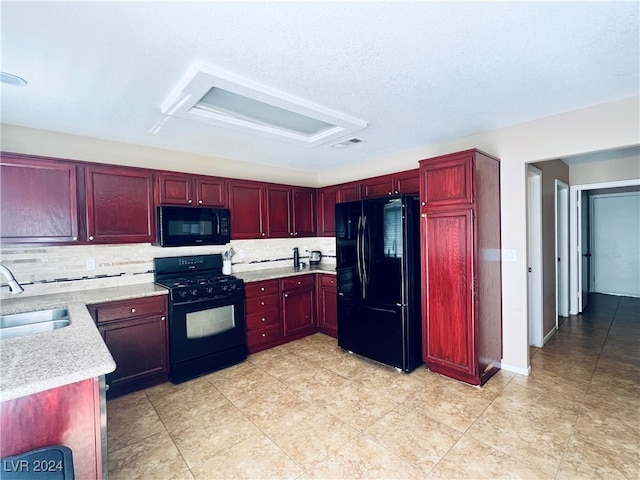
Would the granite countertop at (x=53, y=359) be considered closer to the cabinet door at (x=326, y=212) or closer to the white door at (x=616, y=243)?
the cabinet door at (x=326, y=212)

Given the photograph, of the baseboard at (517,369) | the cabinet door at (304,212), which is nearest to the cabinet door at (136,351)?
the cabinet door at (304,212)

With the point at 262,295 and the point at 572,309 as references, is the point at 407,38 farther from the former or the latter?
the point at 572,309

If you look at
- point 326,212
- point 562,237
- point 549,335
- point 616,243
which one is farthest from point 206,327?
point 616,243

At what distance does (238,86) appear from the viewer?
80.3 inches

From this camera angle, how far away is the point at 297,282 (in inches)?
161

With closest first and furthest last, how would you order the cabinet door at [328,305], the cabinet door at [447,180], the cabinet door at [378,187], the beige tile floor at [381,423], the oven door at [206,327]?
the beige tile floor at [381,423], the cabinet door at [447,180], the oven door at [206,327], the cabinet door at [378,187], the cabinet door at [328,305]

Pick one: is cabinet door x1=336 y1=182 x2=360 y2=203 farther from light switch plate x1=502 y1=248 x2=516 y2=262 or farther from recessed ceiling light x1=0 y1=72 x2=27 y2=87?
recessed ceiling light x1=0 y1=72 x2=27 y2=87

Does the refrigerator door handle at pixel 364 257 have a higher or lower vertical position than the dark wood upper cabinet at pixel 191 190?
lower

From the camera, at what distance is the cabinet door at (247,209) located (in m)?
3.80

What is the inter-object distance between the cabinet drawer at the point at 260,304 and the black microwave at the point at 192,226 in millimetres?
800

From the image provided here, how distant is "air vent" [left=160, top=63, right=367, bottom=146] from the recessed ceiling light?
0.82 metres

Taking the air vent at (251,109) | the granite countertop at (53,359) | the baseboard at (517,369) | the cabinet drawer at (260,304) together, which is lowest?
the baseboard at (517,369)

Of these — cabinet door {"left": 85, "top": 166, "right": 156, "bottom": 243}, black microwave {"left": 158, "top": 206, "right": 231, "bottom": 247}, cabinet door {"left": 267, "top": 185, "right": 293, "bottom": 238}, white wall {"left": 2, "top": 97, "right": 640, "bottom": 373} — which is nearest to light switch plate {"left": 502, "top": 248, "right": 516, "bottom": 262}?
white wall {"left": 2, "top": 97, "right": 640, "bottom": 373}

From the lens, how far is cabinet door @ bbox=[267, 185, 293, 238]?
4172mm
